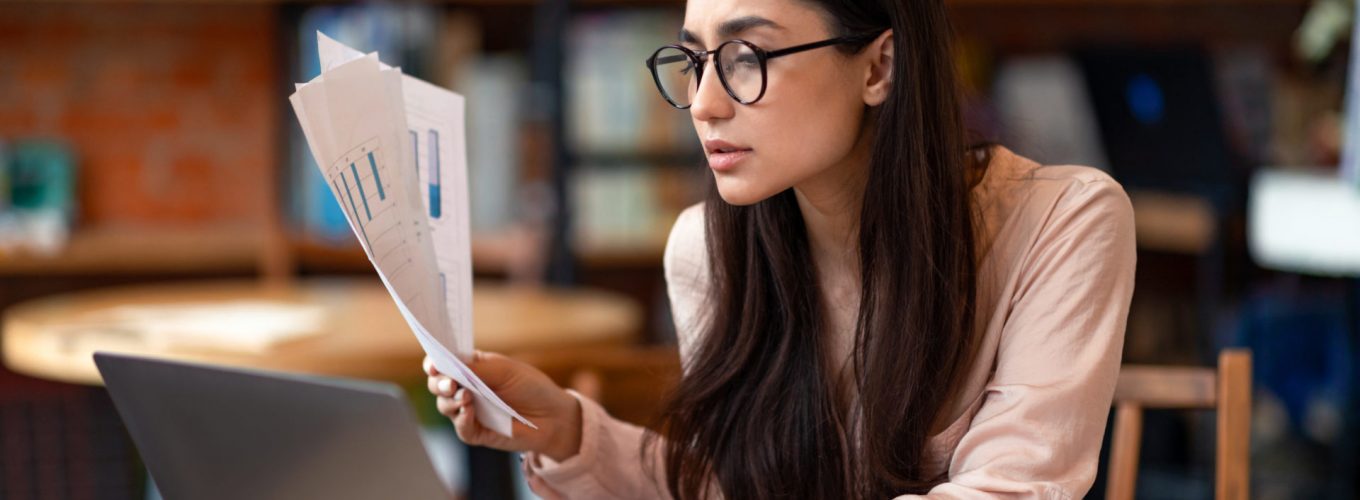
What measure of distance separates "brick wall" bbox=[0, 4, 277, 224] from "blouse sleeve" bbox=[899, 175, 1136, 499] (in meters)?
2.41

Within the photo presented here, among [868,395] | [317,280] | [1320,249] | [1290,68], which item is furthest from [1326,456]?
[868,395]

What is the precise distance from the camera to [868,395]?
111 cm

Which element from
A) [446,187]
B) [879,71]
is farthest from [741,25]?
[446,187]

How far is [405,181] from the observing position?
1.02 metres

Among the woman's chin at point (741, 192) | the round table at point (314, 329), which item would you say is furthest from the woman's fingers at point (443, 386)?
the round table at point (314, 329)

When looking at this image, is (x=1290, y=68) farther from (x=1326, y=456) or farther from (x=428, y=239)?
(x=428, y=239)

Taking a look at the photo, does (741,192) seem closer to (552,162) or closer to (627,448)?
(627,448)

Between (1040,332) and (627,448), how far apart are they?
0.39 meters

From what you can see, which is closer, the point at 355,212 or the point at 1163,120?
the point at 355,212

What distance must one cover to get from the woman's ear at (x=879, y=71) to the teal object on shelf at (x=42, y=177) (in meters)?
2.46

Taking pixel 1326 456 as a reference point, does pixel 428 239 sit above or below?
above

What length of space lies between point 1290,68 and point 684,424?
2782 millimetres

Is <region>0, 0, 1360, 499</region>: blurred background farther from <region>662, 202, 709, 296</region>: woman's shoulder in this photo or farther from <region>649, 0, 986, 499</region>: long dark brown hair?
<region>649, 0, 986, 499</region>: long dark brown hair

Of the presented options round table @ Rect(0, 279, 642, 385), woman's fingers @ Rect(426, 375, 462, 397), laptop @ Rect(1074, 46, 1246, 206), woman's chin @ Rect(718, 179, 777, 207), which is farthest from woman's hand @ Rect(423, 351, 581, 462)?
laptop @ Rect(1074, 46, 1246, 206)
